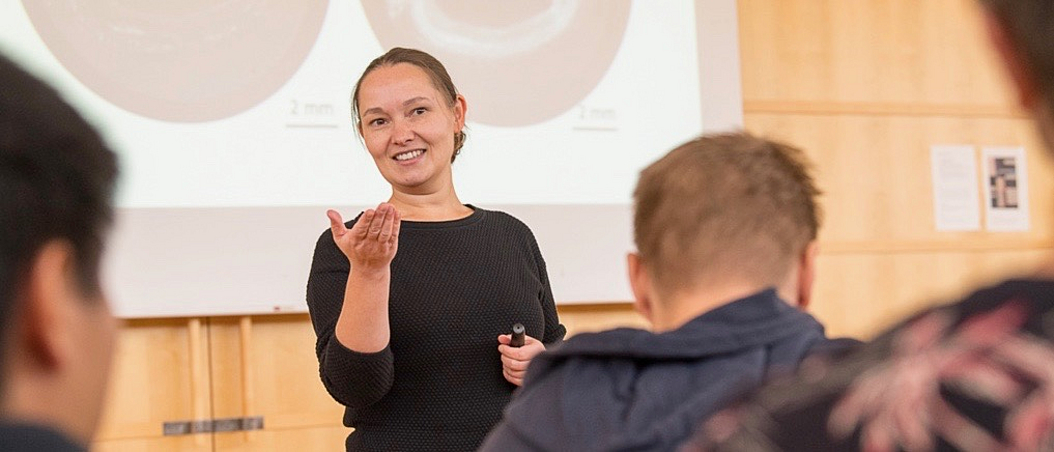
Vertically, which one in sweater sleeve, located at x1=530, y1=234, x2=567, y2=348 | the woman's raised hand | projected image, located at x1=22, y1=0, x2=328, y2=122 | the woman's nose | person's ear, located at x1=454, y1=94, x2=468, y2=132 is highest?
projected image, located at x1=22, y1=0, x2=328, y2=122

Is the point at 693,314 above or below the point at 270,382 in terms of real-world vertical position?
above

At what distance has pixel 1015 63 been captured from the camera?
1.48 ft

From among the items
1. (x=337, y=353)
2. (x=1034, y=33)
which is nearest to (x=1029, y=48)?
(x=1034, y=33)

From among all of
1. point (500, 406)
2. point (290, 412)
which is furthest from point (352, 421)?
point (290, 412)

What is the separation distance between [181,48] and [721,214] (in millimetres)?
2445

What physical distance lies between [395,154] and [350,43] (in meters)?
1.35

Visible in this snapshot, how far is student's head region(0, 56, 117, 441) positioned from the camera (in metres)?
0.50

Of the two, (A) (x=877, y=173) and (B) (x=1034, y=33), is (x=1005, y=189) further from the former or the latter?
(B) (x=1034, y=33)

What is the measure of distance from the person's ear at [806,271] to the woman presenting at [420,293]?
66 centimetres

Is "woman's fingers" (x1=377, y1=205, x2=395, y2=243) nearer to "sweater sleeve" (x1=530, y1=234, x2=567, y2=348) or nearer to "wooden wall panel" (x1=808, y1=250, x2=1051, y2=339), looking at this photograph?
"sweater sleeve" (x1=530, y1=234, x2=567, y2=348)

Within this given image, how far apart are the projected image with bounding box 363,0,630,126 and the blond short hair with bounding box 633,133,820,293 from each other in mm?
2356

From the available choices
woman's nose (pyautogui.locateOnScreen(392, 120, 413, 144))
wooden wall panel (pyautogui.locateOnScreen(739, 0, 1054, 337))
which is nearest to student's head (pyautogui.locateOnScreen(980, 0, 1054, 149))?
woman's nose (pyautogui.locateOnScreen(392, 120, 413, 144))

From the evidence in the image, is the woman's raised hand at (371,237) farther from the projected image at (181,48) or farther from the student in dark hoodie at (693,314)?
the projected image at (181,48)

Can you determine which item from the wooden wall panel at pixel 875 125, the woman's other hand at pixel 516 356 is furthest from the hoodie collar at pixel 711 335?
the wooden wall panel at pixel 875 125
